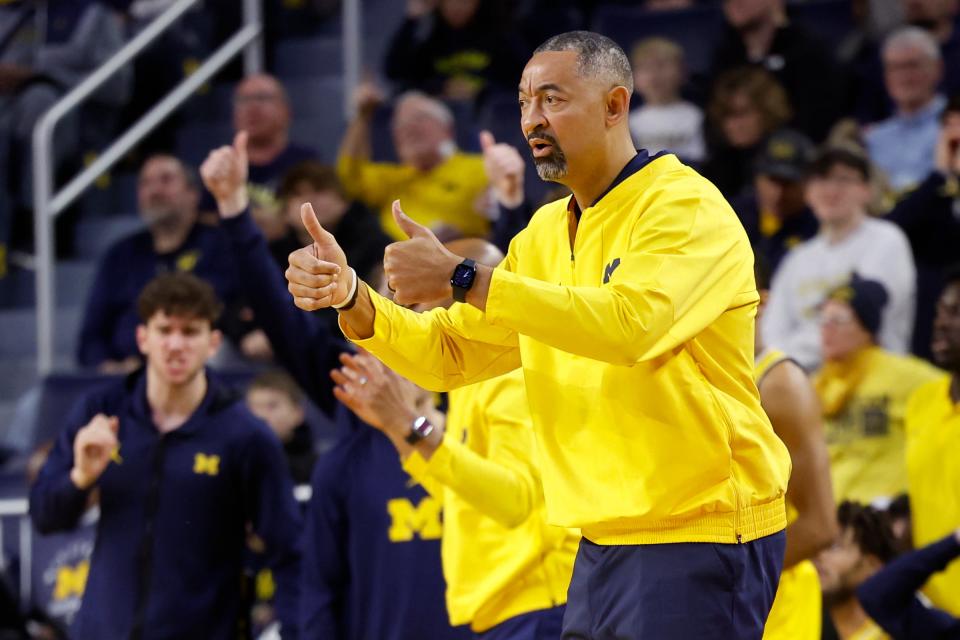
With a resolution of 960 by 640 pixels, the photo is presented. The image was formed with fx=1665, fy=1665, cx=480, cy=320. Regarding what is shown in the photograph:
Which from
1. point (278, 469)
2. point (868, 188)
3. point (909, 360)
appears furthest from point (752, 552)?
point (868, 188)

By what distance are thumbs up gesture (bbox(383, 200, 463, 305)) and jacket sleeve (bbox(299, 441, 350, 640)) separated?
87.0 inches

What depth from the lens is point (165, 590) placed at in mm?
5621

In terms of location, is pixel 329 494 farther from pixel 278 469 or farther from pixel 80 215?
pixel 80 215

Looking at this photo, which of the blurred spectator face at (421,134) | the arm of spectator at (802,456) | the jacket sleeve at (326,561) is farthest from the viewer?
the blurred spectator face at (421,134)

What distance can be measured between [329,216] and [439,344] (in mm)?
4354

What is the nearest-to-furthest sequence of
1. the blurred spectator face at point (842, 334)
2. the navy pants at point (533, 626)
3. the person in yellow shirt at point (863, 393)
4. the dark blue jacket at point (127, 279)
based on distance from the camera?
the navy pants at point (533, 626)
the person in yellow shirt at point (863, 393)
the blurred spectator face at point (842, 334)
the dark blue jacket at point (127, 279)

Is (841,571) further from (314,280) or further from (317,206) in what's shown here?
(317,206)

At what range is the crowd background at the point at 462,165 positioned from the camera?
23.3 feet

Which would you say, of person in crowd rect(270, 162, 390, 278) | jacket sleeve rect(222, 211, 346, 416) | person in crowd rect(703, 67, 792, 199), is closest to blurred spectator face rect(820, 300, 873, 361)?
person in crowd rect(703, 67, 792, 199)

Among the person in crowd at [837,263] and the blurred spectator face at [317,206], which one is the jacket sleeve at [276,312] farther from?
the person in crowd at [837,263]

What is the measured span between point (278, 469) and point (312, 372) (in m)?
0.38

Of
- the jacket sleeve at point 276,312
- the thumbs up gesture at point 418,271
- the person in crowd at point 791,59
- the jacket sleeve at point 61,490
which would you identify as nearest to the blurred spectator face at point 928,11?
the person in crowd at point 791,59

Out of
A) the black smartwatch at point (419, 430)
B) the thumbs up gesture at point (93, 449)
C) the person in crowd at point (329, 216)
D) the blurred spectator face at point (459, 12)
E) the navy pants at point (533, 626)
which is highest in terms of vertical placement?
the blurred spectator face at point (459, 12)

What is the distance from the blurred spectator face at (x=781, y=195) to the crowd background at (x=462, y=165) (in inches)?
0.4
